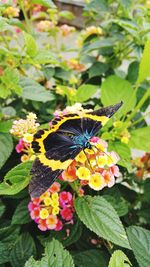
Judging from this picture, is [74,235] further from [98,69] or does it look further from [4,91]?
[98,69]

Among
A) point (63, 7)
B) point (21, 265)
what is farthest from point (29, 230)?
point (63, 7)

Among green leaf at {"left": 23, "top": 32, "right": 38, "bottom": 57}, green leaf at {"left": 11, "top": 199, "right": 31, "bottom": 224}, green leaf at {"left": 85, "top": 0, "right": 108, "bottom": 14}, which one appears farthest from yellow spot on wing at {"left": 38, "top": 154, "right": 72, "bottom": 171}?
green leaf at {"left": 85, "top": 0, "right": 108, "bottom": 14}

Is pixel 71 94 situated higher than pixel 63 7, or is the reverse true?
pixel 63 7

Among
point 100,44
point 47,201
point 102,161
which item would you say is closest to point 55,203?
point 47,201

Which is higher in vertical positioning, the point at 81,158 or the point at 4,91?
the point at 4,91

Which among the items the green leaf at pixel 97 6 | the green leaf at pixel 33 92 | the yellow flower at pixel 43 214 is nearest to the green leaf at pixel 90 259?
the yellow flower at pixel 43 214

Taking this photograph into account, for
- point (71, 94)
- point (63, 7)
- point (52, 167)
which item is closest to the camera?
point (52, 167)

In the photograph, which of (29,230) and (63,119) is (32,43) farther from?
(29,230)
